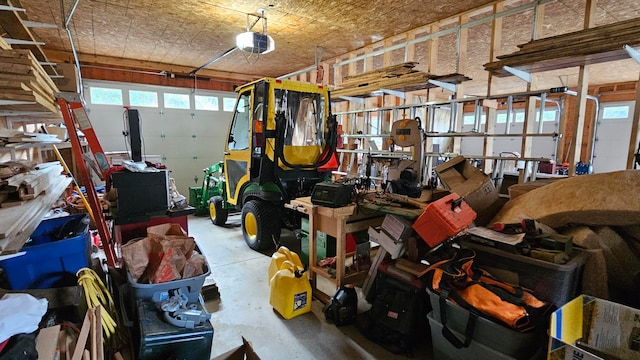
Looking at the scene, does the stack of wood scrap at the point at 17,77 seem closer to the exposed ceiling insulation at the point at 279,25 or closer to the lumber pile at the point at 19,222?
the lumber pile at the point at 19,222

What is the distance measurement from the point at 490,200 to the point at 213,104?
660 centimetres

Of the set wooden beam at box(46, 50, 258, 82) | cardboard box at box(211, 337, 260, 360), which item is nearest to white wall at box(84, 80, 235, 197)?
wooden beam at box(46, 50, 258, 82)

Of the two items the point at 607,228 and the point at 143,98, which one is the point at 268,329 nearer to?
the point at 607,228

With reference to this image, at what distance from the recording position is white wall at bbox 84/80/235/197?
241 inches

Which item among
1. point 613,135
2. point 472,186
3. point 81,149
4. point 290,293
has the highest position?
point 613,135

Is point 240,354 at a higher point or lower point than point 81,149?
lower

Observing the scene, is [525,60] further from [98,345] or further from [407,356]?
[98,345]

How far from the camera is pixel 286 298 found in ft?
8.00

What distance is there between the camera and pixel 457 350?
67.8 inches

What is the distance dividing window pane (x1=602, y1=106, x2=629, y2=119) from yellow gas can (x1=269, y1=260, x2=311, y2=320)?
9186mm

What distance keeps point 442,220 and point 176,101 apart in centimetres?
668

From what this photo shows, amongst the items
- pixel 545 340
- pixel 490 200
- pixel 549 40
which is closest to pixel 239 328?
pixel 545 340

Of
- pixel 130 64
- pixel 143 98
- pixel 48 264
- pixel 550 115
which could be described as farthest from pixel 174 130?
pixel 550 115

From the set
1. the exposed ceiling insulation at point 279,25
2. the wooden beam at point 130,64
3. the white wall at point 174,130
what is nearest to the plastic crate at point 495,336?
the exposed ceiling insulation at point 279,25
